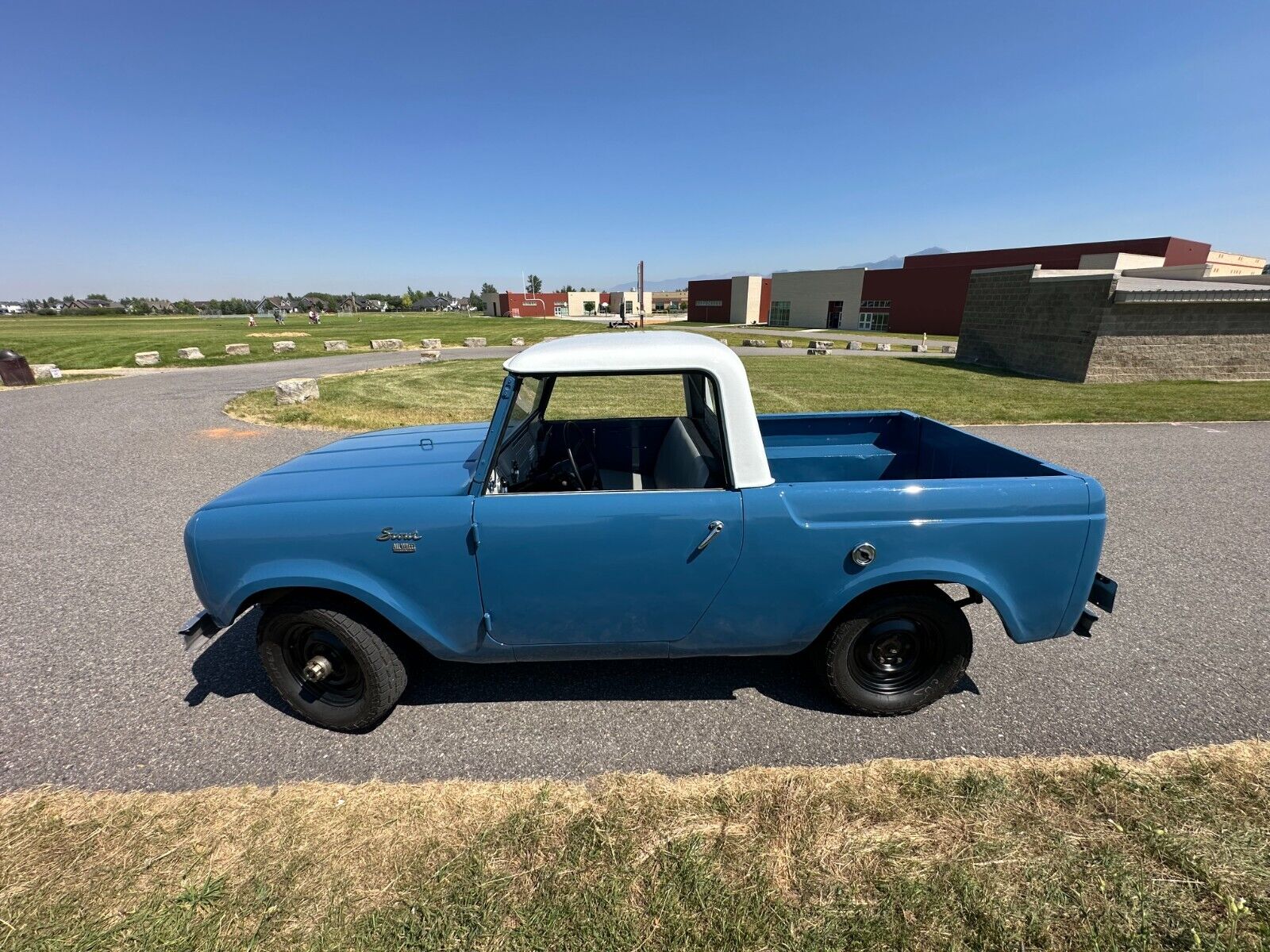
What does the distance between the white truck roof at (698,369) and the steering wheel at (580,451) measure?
0.88 metres

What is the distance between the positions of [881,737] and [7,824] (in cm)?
384

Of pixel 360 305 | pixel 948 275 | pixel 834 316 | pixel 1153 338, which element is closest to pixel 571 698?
pixel 1153 338

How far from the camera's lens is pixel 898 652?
9.34ft

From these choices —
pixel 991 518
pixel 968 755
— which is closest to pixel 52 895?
pixel 968 755

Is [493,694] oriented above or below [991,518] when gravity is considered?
below

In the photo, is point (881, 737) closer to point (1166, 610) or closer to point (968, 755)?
point (968, 755)

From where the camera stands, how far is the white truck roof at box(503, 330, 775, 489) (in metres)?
2.51

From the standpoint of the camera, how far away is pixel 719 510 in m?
2.45

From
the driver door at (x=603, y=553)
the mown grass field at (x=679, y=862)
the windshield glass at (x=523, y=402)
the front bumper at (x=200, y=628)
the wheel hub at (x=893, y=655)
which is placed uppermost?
the windshield glass at (x=523, y=402)

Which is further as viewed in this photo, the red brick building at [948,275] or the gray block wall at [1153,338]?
the red brick building at [948,275]

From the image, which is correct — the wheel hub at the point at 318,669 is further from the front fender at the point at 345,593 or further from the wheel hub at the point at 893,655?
the wheel hub at the point at 893,655

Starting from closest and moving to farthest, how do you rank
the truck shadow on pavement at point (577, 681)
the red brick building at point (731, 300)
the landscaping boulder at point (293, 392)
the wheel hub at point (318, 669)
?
the wheel hub at point (318, 669) < the truck shadow on pavement at point (577, 681) < the landscaping boulder at point (293, 392) < the red brick building at point (731, 300)

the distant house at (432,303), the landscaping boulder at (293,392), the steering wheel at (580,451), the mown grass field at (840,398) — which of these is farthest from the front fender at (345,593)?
the distant house at (432,303)

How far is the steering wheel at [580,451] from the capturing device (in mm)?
3351
